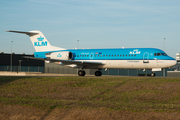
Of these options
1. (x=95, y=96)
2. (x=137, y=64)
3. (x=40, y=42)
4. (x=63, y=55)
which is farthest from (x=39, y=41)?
(x=95, y=96)

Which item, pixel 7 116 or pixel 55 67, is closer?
pixel 7 116

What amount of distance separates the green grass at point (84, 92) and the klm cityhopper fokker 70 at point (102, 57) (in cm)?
975

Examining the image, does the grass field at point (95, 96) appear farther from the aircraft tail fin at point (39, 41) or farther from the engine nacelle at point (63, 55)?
the aircraft tail fin at point (39, 41)

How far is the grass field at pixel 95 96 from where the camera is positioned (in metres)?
16.8

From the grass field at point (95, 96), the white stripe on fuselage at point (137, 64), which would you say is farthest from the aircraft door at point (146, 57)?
the grass field at point (95, 96)

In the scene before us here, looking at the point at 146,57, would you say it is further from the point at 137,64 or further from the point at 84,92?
the point at 84,92

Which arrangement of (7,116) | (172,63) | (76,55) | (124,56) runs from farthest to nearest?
(76,55), (124,56), (172,63), (7,116)

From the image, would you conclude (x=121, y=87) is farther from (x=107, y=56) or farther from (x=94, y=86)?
(x=107, y=56)

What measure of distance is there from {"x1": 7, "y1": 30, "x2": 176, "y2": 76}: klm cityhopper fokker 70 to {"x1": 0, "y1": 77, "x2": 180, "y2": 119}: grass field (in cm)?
977

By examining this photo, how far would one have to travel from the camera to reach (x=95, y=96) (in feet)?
75.4

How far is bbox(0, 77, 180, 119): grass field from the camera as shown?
1675 cm

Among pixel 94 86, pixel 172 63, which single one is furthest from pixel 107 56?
pixel 94 86

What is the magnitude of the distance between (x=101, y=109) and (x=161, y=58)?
21.8m

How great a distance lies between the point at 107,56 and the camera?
3950 cm
